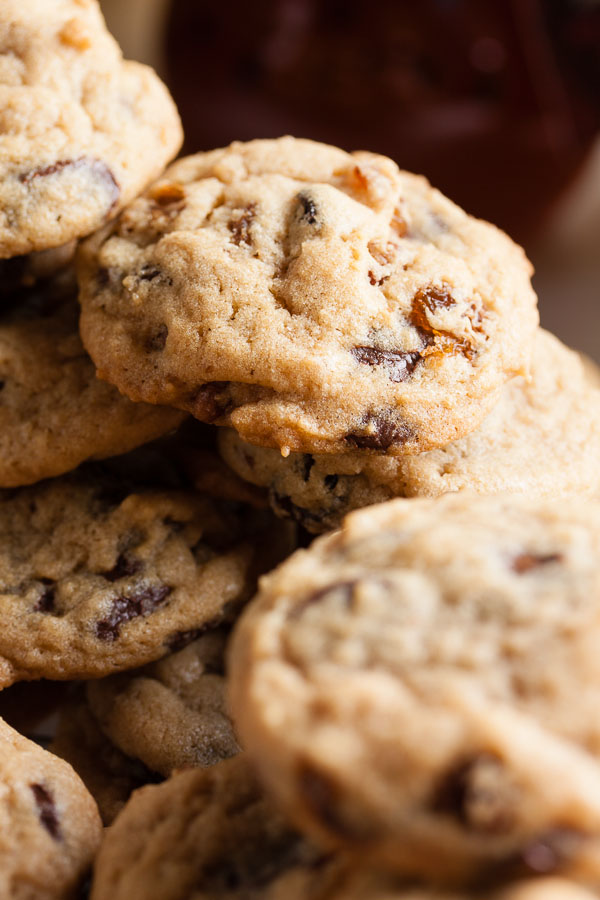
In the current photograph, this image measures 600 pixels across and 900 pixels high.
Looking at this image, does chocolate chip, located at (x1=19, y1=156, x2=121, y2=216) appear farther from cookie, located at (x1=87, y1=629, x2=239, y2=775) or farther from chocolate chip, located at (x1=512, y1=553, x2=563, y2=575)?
chocolate chip, located at (x1=512, y1=553, x2=563, y2=575)

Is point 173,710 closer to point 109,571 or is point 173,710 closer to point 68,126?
point 109,571

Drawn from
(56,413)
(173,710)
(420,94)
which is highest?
(420,94)

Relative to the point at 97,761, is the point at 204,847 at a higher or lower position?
higher

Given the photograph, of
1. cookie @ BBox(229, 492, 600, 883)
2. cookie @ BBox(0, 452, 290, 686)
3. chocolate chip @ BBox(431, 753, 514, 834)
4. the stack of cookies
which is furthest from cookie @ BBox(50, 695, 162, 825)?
chocolate chip @ BBox(431, 753, 514, 834)

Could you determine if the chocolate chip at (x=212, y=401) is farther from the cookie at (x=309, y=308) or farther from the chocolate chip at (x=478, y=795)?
the chocolate chip at (x=478, y=795)

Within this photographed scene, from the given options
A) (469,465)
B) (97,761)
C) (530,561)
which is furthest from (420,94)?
(530,561)

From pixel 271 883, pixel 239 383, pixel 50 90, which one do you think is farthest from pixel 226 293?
pixel 271 883
